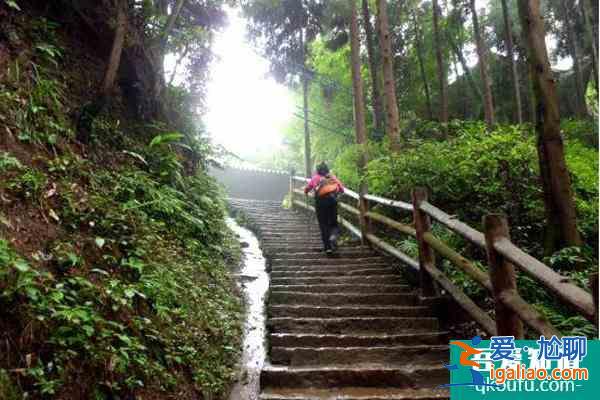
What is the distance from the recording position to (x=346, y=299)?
597 centimetres

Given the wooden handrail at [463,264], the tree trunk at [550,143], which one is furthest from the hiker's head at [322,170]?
the tree trunk at [550,143]

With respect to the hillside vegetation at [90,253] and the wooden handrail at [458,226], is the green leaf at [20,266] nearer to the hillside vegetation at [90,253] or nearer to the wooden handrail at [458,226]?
the hillside vegetation at [90,253]

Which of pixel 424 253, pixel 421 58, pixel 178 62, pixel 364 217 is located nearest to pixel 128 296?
pixel 424 253

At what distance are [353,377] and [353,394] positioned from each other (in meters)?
0.22

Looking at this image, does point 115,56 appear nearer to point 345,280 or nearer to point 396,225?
point 345,280

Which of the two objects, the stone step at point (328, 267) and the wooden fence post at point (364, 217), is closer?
the stone step at point (328, 267)

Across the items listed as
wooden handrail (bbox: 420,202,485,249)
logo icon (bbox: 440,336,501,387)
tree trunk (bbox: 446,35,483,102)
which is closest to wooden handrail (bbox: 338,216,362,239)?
wooden handrail (bbox: 420,202,485,249)

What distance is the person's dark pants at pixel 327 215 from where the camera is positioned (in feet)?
26.3

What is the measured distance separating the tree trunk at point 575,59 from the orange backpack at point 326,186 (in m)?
16.5

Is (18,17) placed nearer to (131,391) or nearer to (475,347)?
(131,391)

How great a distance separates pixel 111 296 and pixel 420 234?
3794 mm

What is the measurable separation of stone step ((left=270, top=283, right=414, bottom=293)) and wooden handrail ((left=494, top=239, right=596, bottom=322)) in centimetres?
273

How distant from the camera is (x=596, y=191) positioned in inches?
320

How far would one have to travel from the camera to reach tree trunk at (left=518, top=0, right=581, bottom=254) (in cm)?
558
